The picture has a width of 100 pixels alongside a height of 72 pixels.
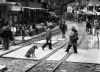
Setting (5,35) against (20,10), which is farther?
(20,10)

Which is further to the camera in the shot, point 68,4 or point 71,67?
point 68,4

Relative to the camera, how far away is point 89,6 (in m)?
54.1

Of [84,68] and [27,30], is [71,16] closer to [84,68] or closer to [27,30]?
[27,30]

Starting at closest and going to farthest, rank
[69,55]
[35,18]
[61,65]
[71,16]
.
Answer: [61,65]
[69,55]
[35,18]
[71,16]

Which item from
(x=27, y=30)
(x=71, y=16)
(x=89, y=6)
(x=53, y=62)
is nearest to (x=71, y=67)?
(x=53, y=62)

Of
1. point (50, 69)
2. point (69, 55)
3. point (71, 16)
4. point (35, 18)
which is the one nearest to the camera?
point (50, 69)

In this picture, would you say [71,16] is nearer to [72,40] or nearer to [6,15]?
[6,15]

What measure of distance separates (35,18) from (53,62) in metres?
34.3

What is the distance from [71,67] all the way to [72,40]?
3661mm

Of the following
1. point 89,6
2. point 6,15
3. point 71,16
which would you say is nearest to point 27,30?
point 6,15

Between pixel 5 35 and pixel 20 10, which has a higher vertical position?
pixel 20 10

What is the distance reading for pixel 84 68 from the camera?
1120 cm

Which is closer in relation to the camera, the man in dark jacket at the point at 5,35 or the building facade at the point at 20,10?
the man in dark jacket at the point at 5,35

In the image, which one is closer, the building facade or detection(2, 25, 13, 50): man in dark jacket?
detection(2, 25, 13, 50): man in dark jacket
